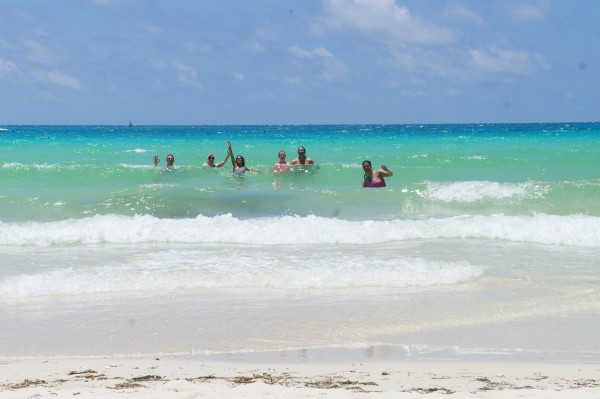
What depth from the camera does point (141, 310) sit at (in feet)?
23.6

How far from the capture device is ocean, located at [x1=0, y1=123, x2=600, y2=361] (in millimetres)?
6211

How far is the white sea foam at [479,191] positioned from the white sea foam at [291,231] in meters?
3.52

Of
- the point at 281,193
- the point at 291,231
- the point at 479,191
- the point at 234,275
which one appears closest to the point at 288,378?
the point at 234,275

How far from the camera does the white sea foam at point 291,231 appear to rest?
11453 millimetres

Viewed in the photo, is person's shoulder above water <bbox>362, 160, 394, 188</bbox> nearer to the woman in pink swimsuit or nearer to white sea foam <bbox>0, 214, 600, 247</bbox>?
the woman in pink swimsuit

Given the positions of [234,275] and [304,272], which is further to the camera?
[304,272]

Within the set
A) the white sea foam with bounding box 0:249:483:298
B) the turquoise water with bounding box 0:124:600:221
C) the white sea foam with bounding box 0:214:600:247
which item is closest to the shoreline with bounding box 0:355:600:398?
the white sea foam with bounding box 0:249:483:298

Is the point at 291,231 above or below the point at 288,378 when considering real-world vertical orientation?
above

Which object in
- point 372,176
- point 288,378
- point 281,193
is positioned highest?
point 372,176

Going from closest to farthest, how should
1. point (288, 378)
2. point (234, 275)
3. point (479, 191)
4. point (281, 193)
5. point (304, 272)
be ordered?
point (288, 378) < point (234, 275) < point (304, 272) < point (479, 191) < point (281, 193)

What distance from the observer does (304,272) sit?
342 inches

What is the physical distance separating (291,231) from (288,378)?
6843mm

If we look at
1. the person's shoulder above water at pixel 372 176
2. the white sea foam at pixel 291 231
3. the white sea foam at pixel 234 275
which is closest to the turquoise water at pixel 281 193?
the person's shoulder above water at pixel 372 176

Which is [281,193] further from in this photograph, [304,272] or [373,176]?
[304,272]
